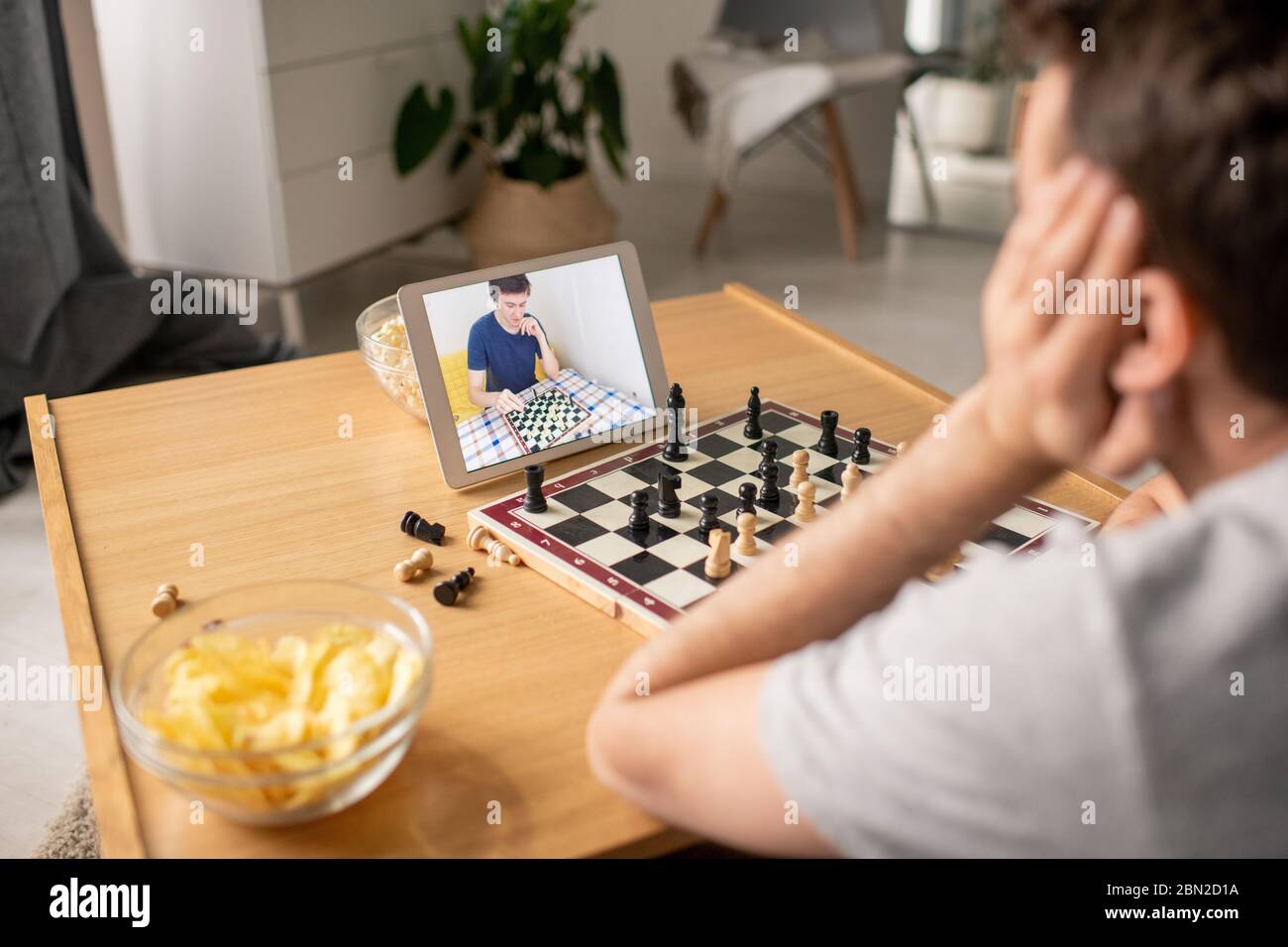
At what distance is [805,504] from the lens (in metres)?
1.24

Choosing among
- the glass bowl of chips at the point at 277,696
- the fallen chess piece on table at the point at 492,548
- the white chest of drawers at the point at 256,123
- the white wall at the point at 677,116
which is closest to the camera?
the glass bowl of chips at the point at 277,696

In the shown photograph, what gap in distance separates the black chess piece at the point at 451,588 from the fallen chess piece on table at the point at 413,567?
0.10 feet

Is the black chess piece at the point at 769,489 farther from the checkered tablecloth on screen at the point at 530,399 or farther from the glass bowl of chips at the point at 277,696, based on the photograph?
the glass bowl of chips at the point at 277,696

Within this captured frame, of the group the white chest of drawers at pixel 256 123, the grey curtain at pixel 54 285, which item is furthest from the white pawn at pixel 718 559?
the white chest of drawers at pixel 256 123

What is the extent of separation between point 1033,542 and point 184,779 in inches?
32.7

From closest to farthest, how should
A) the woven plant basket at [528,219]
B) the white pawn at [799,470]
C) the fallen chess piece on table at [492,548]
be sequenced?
the fallen chess piece on table at [492,548], the white pawn at [799,470], the woven plant basket at [528,219]

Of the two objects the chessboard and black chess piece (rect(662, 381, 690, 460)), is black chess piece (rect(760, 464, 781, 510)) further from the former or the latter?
black chess piece (rect(662, 381, 690, 460))

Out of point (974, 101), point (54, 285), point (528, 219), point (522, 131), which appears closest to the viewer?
point (54, 285)

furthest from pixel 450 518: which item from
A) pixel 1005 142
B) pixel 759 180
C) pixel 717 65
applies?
pixel 759 180

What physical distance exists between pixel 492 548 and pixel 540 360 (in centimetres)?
29

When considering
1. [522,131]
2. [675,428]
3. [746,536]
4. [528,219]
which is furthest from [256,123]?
[746,536]

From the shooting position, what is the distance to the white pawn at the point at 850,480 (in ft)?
4.19

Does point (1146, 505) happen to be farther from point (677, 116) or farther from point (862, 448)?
point (677, 116)

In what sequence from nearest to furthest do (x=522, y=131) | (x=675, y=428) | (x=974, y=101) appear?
(x=675, y=428)
(x=522, y=131)
(x=974, y=101)
